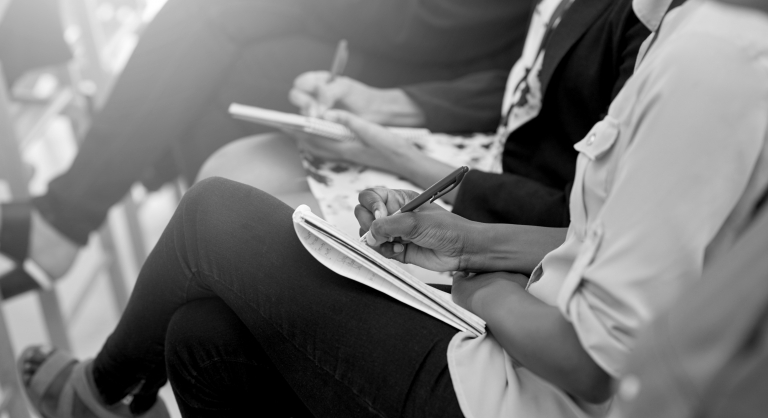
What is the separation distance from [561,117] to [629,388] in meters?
0.56

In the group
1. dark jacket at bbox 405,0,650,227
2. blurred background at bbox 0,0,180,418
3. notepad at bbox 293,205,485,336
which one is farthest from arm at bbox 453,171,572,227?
blurred background at bbox 0,0,180,418

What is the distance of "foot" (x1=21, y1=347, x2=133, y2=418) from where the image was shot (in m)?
0.98

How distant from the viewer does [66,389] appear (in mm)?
1031

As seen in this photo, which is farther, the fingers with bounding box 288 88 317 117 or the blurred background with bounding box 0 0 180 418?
the blurred background with bounding box 0 0 180 418

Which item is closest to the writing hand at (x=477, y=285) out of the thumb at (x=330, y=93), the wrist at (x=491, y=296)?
the wrist at (x=491, y=296)

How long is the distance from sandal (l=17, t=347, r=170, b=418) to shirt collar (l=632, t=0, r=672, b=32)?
2.84 feet

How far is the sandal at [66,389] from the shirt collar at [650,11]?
87cm

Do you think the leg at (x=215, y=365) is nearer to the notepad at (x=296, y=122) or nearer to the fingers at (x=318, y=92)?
the notepad at (x=296, y=122)

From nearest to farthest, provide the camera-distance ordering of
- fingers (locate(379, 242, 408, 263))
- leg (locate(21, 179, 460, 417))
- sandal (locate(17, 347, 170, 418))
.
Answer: leg (locate(21, 179, 460, 417)), fingers (locate(379, 242, 408, 263)), sandal (locate(17, 347, 170, 418))

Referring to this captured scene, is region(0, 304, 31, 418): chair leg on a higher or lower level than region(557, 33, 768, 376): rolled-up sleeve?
lower

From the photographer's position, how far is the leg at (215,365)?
770 mm

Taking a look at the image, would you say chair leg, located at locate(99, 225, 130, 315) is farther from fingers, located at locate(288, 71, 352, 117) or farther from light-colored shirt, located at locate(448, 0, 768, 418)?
light-colored shirt, located at locate(448, 0, 768, 418)

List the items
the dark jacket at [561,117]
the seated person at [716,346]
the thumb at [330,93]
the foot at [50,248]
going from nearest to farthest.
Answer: the seated person at [716,346]
the dark jacket at [561,117]
the thumb at [330,93]
the foot at [50,248]

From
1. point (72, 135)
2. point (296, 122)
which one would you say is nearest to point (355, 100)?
point (296, 122)
